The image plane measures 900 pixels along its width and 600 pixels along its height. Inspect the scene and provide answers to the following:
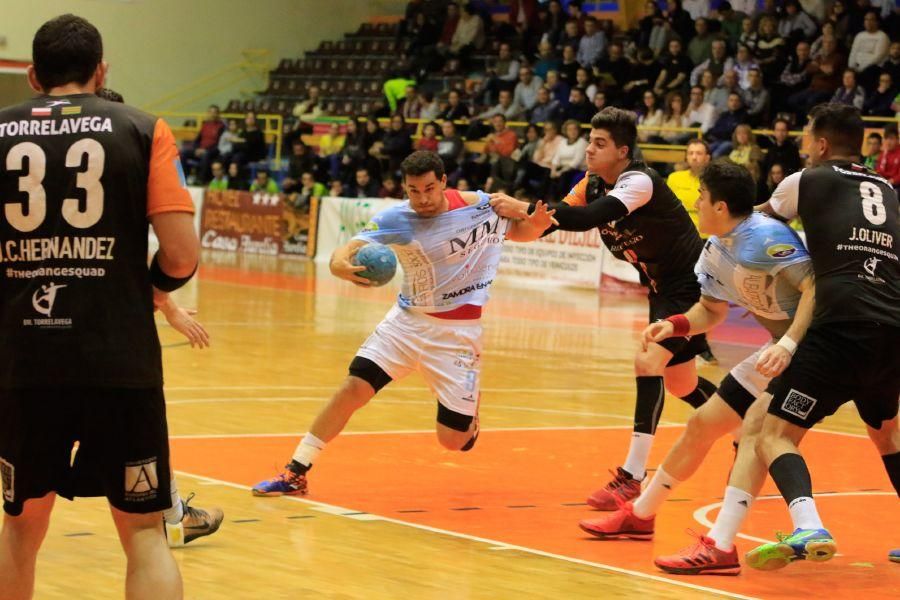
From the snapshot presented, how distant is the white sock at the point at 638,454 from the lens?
7035mm

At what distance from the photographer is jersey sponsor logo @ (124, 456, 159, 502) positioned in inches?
150

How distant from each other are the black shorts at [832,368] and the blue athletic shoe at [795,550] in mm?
472

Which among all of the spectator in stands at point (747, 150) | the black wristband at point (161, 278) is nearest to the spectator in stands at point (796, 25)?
the spectator in stands at point (747, 150)

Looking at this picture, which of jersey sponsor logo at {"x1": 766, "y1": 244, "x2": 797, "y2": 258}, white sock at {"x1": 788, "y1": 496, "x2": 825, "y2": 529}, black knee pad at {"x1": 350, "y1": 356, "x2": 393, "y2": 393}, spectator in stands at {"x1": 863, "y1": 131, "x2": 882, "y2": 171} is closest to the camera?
white sock at {"x1": 788, "y1": 496, "x2": 825, "y2": 529}

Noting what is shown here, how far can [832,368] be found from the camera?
5.45 m

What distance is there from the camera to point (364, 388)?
7.24 metres

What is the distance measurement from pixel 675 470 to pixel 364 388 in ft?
5.90

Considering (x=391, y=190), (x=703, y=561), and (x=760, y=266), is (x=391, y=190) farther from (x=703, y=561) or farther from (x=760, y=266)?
(x=703, y=561)

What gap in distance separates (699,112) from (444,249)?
14727 mm

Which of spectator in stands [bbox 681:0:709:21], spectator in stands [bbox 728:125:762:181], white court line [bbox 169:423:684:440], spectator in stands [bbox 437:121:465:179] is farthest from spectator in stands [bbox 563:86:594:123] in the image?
white court line [bbox 169:423:684:440]

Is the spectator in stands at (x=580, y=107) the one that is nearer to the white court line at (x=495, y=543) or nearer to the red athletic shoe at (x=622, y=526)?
the white court line at (x=495, y=543)

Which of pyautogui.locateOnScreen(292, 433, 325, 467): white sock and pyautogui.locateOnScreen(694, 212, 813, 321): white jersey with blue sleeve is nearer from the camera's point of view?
pyautogui.locateOnScreen(694, 212, 813, 321): white jersey with blue sleeve

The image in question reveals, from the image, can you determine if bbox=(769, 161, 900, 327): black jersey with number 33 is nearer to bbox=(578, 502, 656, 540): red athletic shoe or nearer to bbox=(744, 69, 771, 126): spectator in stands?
bbox=(578, 502, 656, 540): red athletic shoe

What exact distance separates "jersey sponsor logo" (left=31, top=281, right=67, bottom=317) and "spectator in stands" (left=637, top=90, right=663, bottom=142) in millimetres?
18743
